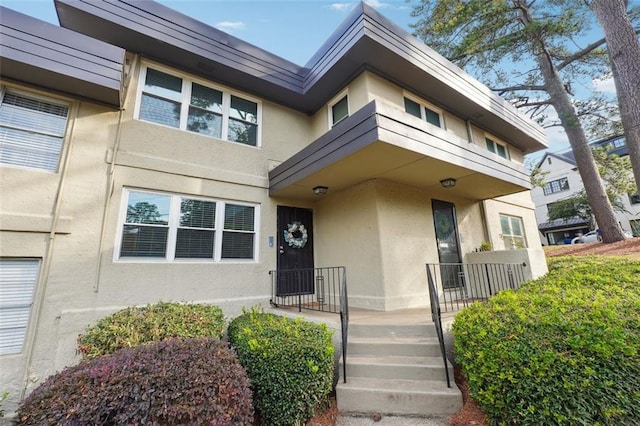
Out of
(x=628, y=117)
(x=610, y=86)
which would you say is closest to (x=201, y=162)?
(x=628, y=117)

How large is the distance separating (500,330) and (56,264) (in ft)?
20.8

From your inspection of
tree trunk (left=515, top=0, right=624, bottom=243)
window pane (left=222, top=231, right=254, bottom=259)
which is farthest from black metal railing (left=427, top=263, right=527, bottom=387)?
tree trunk (left=515, top=0, right=624, bottom=243)

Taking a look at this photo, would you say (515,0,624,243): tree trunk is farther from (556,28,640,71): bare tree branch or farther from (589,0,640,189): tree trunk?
(589,0,640,189): tree trunk

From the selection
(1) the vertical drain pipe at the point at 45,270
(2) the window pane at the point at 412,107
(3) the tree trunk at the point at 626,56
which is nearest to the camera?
(1) the vertical drain pipe at the point at 45,270

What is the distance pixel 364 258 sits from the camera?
6219 mm

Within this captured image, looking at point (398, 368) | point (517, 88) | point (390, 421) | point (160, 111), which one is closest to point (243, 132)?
point (160, 111)

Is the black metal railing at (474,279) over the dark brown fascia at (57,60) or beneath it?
beneath

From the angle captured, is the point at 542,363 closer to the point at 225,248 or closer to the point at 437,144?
the point at 437,144

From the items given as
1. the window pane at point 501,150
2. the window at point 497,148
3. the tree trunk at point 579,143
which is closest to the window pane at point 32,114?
the window at point 497,148

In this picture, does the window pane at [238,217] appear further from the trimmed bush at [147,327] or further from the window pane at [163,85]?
the window pane at [163,85]

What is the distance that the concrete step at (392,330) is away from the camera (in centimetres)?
425

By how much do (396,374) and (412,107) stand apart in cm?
631

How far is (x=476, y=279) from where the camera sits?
749 centimetres

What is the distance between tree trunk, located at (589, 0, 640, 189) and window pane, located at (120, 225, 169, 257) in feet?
43.3
